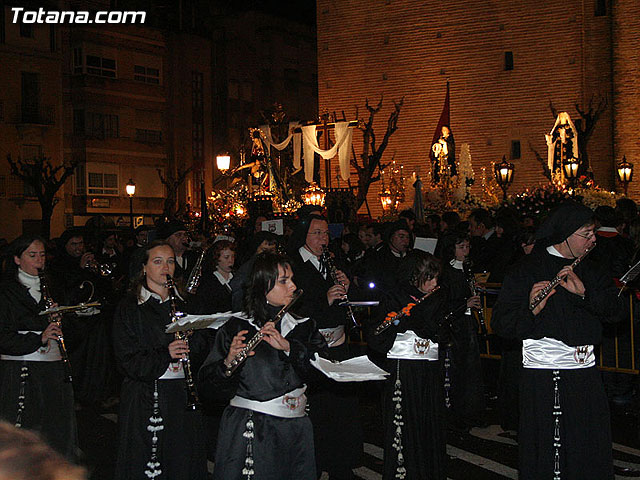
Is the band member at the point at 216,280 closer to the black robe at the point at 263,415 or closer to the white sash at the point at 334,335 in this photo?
the white sash at the point at 334,335

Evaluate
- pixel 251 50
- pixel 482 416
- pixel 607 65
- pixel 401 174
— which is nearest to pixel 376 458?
pixel 482 416

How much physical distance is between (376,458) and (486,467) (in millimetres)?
1034

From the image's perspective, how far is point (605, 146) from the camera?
96.9 ft

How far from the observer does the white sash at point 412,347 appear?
6.47 metres

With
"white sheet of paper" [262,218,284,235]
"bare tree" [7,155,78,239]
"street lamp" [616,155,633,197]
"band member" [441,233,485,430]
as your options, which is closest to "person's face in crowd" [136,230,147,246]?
"white sheet of paper" [262,218,284,235]

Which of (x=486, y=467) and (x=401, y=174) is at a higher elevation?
(x=401, y=174)

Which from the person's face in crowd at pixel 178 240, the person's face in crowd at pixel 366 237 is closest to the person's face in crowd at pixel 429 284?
the person's face in crowd at pixel 178 240

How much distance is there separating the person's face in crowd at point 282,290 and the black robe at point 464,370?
3707 mm

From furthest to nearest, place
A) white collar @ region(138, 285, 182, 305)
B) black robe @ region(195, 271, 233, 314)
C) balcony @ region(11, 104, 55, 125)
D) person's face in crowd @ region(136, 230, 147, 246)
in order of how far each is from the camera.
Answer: balcony @ region(11, 104, 55, 125)
person's face in crowd @ region(136, 230, 147, 246)
black robe @ region(195, 271, 233, 314)
white collar @ region(138, 285, 182, 305)

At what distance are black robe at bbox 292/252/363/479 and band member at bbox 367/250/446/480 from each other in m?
0.52

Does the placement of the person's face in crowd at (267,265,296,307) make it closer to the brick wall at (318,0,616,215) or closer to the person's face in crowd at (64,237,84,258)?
the person's face in crowd at (64,237,84,258)

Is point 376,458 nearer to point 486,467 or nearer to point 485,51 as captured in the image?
point 486,467

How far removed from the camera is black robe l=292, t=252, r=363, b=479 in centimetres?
686

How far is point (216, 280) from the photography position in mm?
8133
